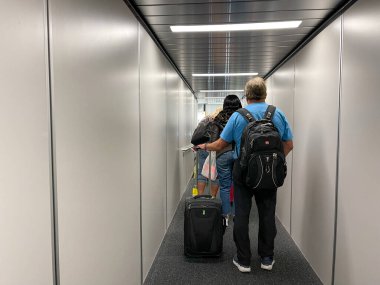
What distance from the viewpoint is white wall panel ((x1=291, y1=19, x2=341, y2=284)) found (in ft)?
6.69

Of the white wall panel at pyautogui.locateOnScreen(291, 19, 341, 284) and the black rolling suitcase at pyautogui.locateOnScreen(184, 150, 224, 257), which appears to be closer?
the white wall panel at pyautogui.locateOnScreen(291, 19, 341, 284)

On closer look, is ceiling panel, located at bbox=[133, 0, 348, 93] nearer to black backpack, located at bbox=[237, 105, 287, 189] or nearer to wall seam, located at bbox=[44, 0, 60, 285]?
black backpack, located at bbox=[237, 105, 287, 189]

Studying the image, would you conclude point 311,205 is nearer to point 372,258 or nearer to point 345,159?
point 345,159

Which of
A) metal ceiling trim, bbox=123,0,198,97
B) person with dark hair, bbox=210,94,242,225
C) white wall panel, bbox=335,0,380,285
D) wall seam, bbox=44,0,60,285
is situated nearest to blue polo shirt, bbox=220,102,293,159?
white wall panel, bbox=335,0,380,285

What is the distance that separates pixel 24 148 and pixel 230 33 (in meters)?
2.31

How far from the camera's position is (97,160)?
53.1 inches

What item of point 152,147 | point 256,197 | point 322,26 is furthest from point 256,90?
point 152,147

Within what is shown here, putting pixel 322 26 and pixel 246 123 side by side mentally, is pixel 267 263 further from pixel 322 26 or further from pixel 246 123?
pixel 322 26

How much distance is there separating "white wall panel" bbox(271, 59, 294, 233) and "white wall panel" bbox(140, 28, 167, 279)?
1.38 meters

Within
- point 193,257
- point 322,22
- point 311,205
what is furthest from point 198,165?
point 322,22

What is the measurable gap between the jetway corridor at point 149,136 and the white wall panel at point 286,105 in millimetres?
34

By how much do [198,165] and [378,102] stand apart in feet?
8.61

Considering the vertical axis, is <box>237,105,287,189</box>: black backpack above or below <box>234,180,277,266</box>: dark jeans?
above

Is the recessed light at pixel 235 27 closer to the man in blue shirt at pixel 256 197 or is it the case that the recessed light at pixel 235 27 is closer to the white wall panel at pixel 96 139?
the man in blue shirt at pixel 256 197
